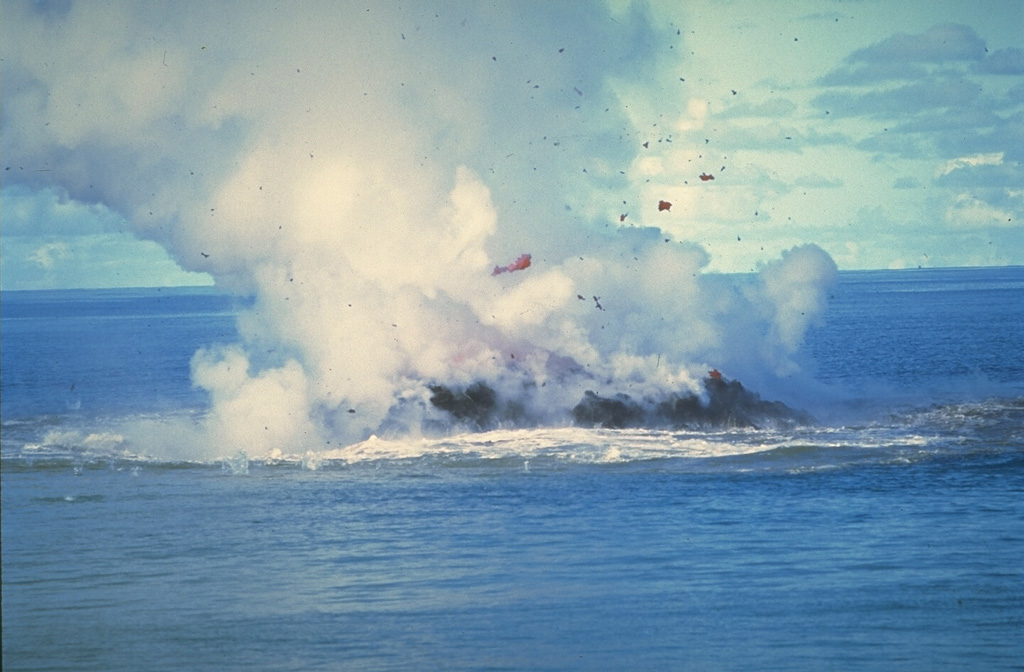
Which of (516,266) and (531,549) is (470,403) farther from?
(531,549)

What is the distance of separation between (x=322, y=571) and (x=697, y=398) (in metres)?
9.50

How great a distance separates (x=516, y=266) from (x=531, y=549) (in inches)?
346

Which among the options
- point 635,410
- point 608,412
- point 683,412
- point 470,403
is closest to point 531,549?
point 470,403

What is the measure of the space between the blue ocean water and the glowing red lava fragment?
2975mm

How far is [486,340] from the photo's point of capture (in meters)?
20.5

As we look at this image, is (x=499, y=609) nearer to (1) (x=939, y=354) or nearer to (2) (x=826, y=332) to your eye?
(1) (x=939, y=354)

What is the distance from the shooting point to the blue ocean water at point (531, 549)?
992cm

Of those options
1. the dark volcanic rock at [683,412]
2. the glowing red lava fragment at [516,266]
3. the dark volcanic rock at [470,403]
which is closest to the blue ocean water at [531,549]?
the dark volcanic rock at [683,412]

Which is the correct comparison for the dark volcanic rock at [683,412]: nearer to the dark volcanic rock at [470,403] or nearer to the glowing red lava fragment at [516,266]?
the dark volcanic rock at [470,403]

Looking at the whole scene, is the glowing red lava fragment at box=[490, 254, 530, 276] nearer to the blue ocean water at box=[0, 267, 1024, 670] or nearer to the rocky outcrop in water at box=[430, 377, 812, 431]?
the rocky outcrop in water at box=[430, 377, 812, 431]

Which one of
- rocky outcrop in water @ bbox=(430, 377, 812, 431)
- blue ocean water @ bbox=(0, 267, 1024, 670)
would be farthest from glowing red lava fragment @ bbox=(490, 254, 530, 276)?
blue ocean water @ bbox=(0, 267, 1024, 670)

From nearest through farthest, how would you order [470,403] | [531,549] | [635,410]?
[531,549] → [470,403] → [635,410]

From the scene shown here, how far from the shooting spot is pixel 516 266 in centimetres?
2094

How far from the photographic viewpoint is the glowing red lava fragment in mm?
20688
